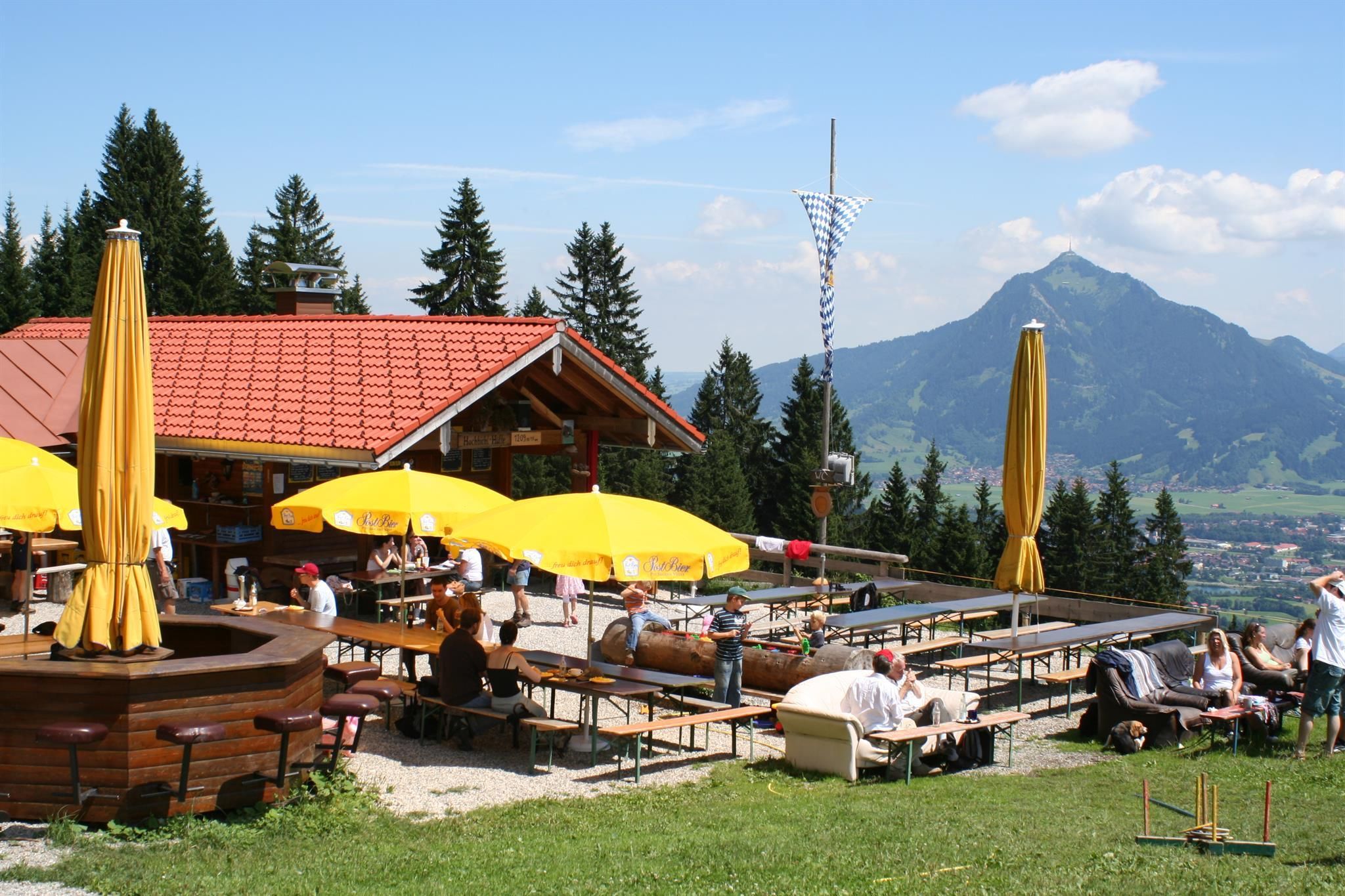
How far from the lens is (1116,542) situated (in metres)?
70.2

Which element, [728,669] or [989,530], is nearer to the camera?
[728,669]

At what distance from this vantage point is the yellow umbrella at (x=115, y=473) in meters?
7.72

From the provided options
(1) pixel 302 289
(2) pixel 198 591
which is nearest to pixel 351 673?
(2) pixel 198 591

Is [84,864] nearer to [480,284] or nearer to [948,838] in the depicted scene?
[948,838]

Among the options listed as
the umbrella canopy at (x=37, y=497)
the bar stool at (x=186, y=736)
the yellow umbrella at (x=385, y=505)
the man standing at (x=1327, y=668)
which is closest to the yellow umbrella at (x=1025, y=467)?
the man standing at (x=1327, y=668)

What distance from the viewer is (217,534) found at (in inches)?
685

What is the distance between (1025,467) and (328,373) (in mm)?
9896

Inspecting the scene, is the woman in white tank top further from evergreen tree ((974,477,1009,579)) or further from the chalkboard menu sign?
evergreen tree ((974,477,1009,579))

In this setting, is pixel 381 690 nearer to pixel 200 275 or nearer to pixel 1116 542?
pixel 200 275

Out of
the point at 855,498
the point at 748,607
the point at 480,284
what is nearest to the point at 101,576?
the point at 748,607

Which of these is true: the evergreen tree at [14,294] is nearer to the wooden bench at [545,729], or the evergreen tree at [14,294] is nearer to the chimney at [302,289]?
the chimney at [302,289]

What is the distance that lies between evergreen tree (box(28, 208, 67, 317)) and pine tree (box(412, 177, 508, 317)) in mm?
15737

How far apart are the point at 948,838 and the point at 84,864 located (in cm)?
474

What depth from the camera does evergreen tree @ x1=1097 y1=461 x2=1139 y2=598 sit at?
66.4m
